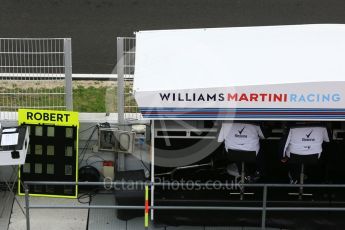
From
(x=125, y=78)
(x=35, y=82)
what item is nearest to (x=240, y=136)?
(x=125, y=78)

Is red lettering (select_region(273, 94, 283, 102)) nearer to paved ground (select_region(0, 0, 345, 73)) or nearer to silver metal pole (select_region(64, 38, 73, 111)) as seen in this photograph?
silver metal pole (select_region(64, 38, 73, 111))

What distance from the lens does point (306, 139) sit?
346 inches

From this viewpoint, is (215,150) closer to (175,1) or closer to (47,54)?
(47,54)

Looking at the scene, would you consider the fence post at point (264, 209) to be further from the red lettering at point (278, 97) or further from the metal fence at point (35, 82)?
the metal fence at point (35, 82)

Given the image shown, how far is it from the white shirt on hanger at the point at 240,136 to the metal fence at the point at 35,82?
8.65ft

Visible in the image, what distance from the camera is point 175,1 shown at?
16875 mm

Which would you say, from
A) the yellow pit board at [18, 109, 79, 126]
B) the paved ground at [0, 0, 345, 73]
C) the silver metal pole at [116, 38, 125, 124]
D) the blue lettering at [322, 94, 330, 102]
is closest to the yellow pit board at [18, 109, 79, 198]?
the yellow pit board at [18, 109, 79, 126]

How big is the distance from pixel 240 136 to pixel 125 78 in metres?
2.16

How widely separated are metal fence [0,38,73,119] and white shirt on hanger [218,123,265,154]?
264 cm

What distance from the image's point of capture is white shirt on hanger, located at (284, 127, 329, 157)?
28.7 ft

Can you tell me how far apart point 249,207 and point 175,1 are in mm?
9234

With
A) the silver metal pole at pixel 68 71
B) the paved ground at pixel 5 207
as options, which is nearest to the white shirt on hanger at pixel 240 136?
the silver metal pole at pixel 68 71

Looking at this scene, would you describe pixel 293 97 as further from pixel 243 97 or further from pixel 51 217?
pixel 51 217

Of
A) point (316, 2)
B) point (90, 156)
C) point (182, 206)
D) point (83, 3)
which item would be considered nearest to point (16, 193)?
point (90, 156)
